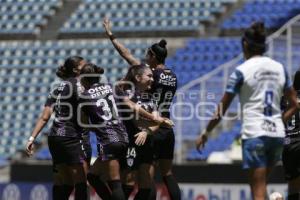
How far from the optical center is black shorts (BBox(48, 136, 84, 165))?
32.2ft

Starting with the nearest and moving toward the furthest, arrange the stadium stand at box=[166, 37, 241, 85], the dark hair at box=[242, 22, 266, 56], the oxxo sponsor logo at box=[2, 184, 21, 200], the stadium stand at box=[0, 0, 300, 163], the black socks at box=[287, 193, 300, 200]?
the dark hair at box=[242, 22, 266, 56], the black socks at box=[287, 193, 300, 200], the oxxo sponsor logo at box=[2, 184, 21, 200], the stadium stand at box=[166, 37, 241, 85], the stadium stand at box=[0, 0, 300, 163]

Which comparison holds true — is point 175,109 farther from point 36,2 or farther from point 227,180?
point 36,2

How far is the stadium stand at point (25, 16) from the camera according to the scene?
24500 mm

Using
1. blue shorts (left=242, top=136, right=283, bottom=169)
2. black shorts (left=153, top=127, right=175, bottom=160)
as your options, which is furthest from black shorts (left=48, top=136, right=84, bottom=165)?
blue shorts (left=242, top=136, right=283, bottom=169)

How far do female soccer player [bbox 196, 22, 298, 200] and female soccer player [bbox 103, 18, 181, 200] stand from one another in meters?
2.70

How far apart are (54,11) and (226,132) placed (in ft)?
30.0

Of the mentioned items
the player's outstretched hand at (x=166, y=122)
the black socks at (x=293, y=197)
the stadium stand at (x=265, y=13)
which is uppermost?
the stadium stand at (x=265, y=13)

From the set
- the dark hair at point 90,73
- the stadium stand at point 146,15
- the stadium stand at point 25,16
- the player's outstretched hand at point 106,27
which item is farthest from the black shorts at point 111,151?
the stadium stand at point 25,16

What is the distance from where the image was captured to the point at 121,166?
32.2 feet

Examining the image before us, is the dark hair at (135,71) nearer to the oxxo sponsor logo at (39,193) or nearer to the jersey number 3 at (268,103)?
the jersey number 3 at (268,103)

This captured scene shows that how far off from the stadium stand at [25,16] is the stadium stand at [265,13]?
5.85m

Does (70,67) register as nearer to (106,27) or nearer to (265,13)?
(106,27)

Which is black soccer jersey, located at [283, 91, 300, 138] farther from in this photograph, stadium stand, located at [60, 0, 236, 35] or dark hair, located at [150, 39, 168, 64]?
stadium stand, located at [60, 0, 236, 35]

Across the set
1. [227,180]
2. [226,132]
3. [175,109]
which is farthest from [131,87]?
[226,132]
